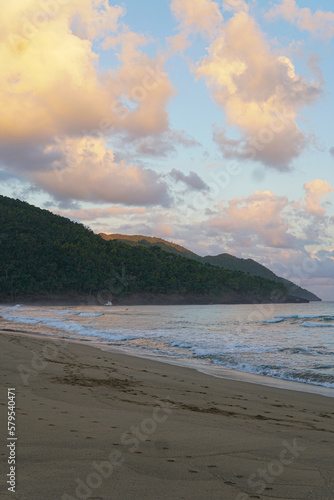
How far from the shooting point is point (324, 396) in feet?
36.6

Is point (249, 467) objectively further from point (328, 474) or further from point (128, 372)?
point (128, 372)

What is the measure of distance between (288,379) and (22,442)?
11.0m

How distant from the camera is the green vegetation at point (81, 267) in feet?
463

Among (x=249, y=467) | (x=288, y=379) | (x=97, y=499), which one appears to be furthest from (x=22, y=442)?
(x=288, y=379)

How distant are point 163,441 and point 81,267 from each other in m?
151

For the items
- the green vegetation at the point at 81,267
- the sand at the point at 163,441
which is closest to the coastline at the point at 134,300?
the green vegetation at the point at 81,267

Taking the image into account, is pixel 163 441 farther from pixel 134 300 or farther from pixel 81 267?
pixel 134 300

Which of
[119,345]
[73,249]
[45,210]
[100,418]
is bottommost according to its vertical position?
[119,345]

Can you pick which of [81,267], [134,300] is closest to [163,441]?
[81,267]

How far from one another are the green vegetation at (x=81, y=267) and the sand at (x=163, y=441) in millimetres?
137814

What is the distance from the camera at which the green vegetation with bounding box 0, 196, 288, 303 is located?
141 meters

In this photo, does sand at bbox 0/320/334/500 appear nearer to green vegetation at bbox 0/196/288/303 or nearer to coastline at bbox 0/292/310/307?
coastline at bbox 0/292/310/307

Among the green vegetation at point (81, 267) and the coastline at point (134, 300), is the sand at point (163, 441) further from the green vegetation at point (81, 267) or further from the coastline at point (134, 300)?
the green vegetation at point (81, 267)

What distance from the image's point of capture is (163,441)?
5824mm
